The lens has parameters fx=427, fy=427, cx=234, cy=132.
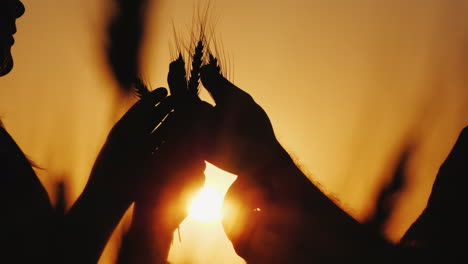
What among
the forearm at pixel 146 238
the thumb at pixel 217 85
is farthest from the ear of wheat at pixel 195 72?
the forearm at pixel 146 238

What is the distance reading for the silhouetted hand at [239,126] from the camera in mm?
1631

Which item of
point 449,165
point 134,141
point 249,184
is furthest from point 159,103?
point 449,165

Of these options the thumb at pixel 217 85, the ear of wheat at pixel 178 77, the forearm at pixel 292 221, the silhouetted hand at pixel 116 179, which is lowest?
the forearm at pixel 292 221

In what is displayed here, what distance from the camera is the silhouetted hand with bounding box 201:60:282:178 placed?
1.63 meters

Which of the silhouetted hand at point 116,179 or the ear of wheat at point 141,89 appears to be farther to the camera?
the ear of wheat at point 141,89

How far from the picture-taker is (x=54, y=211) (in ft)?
4.12

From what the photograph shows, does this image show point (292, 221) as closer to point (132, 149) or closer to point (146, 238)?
point (146, 238)

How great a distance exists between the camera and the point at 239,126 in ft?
5.45

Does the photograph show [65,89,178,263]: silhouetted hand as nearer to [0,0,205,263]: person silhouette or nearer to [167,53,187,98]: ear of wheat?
[0,0,205,263]: person silhouette

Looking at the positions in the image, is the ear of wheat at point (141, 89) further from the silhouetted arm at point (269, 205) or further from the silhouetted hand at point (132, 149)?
the silhouetted arm at point (269, 205)

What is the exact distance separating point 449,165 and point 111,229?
1.10m

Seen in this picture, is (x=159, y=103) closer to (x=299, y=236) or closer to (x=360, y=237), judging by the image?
(x=299, y=236)

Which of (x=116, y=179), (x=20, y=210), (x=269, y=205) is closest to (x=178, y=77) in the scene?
(x=116, y=179)

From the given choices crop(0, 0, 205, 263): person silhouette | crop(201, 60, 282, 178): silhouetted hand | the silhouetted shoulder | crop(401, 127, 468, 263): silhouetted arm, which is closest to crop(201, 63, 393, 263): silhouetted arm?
crop(201, 60, 282, 178): silhouetted hand
